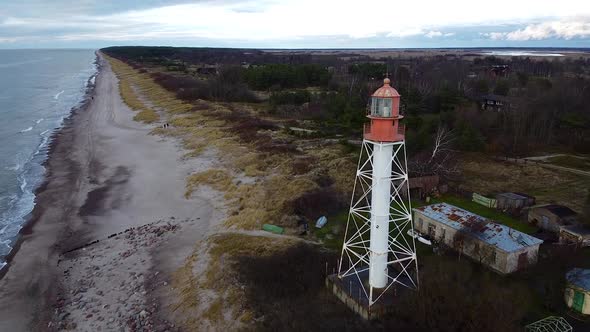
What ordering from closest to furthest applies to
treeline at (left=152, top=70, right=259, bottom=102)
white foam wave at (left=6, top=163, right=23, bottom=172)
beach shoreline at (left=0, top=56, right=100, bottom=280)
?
beach shoreline at (left=0, top=56, right=100, bottom=280) < white foam wave at (left=6, top=163, right=23, bottom=172) < treeline at (left=152, top=70, right=259, bottom=102)

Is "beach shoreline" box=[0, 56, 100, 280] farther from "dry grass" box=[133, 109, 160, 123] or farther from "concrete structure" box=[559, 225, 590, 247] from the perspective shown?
"concrete structure" box=[559, 225, 590, 247]

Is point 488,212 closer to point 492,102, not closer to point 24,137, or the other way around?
point 492,102

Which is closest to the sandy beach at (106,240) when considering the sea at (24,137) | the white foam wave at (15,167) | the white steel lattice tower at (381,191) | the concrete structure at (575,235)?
the sea at (24,137)

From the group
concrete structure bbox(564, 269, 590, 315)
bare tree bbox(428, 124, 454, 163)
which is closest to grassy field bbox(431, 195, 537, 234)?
bare tree bbox(428, 124, 454, 163)

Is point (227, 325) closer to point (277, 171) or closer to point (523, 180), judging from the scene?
point (277, 171)

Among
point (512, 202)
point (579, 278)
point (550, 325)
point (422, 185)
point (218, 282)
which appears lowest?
point (218, 282)

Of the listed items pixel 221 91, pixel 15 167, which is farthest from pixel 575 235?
pixel 221 91

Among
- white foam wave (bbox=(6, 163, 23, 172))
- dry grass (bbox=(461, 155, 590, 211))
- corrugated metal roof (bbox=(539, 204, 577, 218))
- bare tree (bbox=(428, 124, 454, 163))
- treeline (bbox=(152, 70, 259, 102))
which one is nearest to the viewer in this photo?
corrugated metal roof (bbox=(539, 204, 577, 218))

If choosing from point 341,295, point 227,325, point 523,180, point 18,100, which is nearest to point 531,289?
point 341,295
